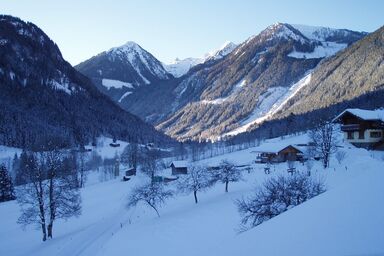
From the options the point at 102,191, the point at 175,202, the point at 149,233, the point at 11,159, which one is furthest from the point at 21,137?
the point at 149,233

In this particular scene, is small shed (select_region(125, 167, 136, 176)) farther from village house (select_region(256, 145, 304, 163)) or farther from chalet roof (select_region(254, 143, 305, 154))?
chalet roof (select_region(254, 143, 305, 154))

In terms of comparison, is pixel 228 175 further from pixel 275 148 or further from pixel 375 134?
pixel 275 148

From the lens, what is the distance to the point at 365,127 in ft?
176

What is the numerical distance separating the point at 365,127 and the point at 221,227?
36938mm

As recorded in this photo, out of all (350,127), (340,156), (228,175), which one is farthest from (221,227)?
(350,127)

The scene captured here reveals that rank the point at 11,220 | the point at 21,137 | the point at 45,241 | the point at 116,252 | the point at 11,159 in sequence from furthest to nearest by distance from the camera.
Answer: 1. the point at 21,137
2. the point at 11,159
3. the point at 11,220
4. the point at 45,241
5. the point at 116,252

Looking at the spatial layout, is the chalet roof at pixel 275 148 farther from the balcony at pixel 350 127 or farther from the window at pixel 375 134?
the window at pixel 375 134

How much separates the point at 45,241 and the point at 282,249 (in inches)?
1453

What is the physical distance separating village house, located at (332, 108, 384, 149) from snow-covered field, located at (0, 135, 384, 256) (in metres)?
2.38

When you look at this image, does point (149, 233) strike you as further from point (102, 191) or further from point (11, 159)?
point (11, 159)

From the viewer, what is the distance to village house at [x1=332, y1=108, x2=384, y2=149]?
173 ft

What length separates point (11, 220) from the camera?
51.2 metres

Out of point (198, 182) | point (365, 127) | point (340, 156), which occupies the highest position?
point (365, 127)

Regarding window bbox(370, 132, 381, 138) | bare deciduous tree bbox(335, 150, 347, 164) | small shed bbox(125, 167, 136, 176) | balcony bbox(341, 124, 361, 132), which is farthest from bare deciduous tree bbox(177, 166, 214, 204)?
small shed bbox(125, 167, 136, 176)
